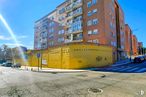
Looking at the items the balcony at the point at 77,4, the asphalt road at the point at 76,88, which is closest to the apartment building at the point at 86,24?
the balcony at the point at 77,4

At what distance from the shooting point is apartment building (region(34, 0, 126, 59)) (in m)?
33.8

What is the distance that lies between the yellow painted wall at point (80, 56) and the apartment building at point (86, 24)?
2.13m

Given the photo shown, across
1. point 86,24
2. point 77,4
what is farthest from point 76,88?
point 77,4

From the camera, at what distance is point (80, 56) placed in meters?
23.9

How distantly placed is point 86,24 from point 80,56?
637 inches

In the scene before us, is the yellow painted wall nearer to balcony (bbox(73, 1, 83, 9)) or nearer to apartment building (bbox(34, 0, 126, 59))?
apartment building (bbox(34, 0, 126, 59))

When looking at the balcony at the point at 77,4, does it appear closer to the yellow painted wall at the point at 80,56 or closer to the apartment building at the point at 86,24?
the apartment building at the point at 86,24

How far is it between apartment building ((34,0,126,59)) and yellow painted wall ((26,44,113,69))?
2.13 metres

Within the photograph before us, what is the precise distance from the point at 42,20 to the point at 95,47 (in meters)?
43.5

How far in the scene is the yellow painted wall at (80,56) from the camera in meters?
23.9

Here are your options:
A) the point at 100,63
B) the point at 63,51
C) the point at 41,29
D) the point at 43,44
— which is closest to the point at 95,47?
the point at 100,63

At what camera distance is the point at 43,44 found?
193 ft

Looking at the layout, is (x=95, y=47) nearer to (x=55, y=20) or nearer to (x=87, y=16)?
(x=87, y=16)

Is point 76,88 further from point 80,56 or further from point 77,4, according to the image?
point 77,4
